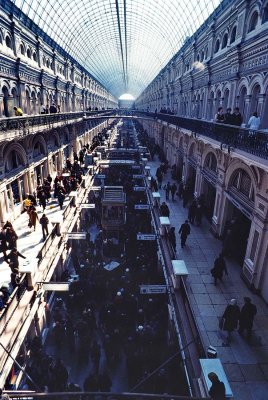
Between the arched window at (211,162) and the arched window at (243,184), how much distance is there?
3.39 m

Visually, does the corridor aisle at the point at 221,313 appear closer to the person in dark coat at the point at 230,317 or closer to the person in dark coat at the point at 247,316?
the person in dark coat at the point at 247,316

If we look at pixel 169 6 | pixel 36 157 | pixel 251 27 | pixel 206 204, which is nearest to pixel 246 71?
pixel 251 27

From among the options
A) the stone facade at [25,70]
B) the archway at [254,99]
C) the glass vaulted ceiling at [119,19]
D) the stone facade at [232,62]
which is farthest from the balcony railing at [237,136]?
the glass vaulted ceiling at [119,19]

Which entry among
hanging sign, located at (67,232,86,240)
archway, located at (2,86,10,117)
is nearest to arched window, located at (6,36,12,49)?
archway, located at (2,86,10,117)

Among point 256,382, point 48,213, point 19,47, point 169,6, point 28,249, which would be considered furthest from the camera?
point 169,6

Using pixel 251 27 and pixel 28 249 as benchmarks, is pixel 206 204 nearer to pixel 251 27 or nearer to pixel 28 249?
pixel 251 27

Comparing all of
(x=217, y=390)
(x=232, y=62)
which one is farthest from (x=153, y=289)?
(x=232, y=62)

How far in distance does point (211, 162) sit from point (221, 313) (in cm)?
1035

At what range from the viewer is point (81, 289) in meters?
11.3

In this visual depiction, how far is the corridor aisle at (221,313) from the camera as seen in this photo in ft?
23.2

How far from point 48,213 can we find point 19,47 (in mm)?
11958

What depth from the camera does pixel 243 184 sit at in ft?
41.1

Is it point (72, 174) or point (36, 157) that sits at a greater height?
point (36, 157)

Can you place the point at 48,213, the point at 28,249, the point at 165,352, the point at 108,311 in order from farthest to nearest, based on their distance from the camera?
the point at 48,213
the point at 28,249
the point at 108,311
the point at 165,352
